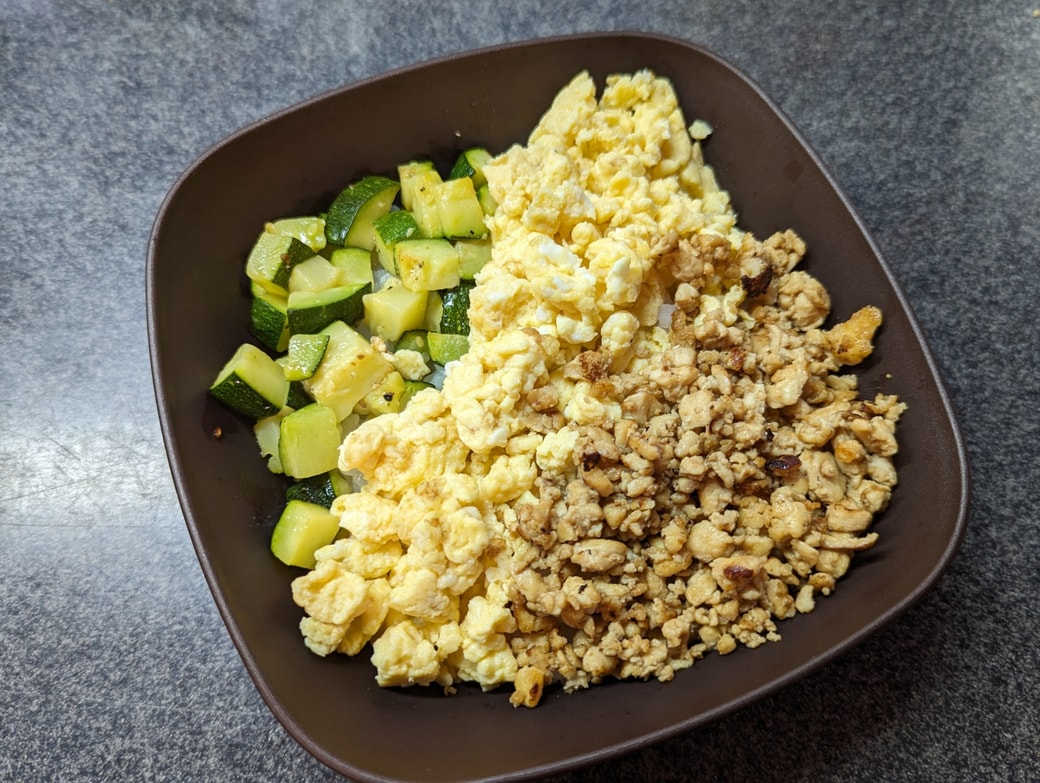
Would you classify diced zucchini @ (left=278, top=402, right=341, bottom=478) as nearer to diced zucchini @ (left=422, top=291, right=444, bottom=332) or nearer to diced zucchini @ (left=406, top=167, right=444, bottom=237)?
diced zucchini @ (left=422, top=291, right=444, bottom=332)

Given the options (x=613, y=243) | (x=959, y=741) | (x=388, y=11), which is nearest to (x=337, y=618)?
(x=613, y=243)

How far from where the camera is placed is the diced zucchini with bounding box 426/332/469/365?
4.69ft

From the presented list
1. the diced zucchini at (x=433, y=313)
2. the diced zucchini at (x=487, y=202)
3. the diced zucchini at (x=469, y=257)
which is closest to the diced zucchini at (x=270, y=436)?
the diced zucchini at (x=433, y=313)

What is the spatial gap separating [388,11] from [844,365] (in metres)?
1.49

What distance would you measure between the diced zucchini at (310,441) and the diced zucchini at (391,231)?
35 cm

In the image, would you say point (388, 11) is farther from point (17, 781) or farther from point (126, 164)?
point (17, 781)

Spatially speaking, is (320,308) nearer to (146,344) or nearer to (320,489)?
(320,489)

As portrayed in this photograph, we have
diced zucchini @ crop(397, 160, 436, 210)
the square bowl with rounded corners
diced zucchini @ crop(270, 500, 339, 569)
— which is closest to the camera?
the square bowl with rounded corners

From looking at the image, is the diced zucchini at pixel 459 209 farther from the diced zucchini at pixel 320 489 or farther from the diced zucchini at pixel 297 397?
the diced zucchini at pixel 320 489

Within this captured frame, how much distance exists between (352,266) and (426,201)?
0.21m

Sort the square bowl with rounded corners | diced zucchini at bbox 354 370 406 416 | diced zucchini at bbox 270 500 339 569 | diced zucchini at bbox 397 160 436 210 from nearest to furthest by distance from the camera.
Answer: the square bowl with rounded corners < diced zucchini at bbox 270 500 339 569 < diced zucchini at bbox 354 370 406 416 < diced zucchini at bbox 397 160 436 210

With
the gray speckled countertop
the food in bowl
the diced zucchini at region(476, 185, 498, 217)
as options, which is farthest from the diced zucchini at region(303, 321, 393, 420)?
the gray speckled countertop

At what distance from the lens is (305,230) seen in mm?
1463

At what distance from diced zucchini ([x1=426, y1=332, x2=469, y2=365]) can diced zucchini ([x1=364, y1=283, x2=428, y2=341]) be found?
6 cm
